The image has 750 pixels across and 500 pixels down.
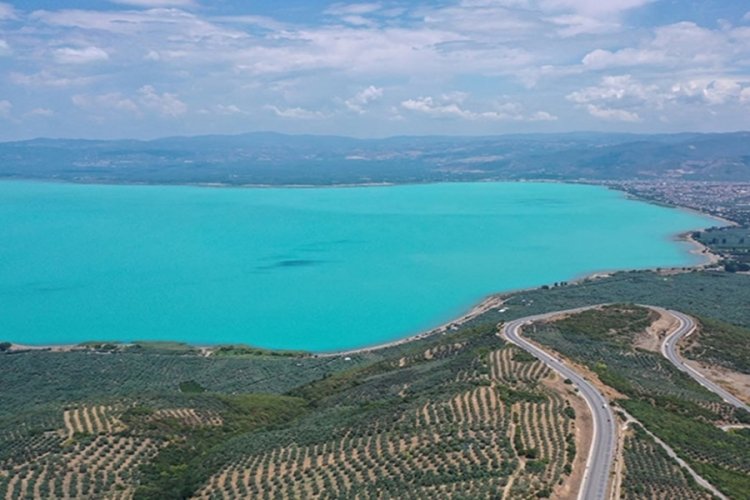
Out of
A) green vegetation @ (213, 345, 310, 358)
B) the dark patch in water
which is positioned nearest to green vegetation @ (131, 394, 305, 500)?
green vegetation @ (213, 345, 310, 358)

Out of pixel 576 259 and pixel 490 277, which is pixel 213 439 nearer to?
pixel 490 277

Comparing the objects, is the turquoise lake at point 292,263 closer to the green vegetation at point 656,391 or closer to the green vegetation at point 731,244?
the green vegetation at point 731,244

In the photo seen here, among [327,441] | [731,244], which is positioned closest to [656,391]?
[327,441]

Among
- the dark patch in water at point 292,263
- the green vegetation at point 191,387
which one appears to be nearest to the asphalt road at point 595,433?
the green vegetation at point 191,387

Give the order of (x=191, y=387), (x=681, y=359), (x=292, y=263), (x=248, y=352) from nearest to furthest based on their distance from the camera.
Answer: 1. (x=191, y=387)
2. (x=681, y=359)
3. (x=248, y=352)
4. (x=292, y=263)

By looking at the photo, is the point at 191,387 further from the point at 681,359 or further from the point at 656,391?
the point at 681,359

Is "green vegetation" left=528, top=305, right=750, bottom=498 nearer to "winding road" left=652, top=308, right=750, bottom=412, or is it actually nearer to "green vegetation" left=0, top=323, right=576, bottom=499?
"winding road" left=652, top=308, right=750, bottom=412
